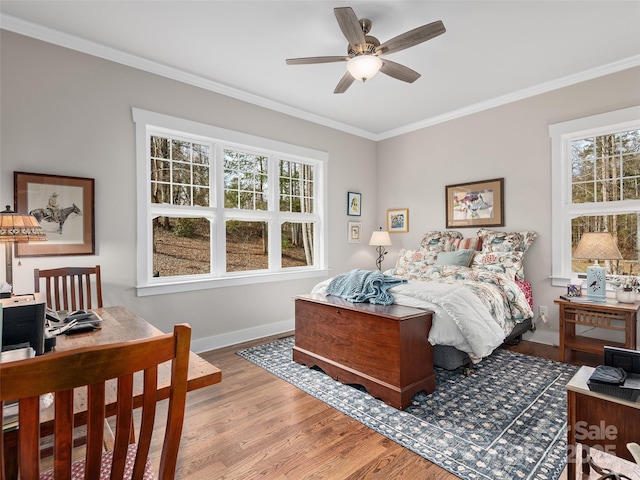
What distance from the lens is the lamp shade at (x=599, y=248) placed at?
290cm

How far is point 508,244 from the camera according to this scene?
379 cm

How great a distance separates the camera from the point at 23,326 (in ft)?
4.05

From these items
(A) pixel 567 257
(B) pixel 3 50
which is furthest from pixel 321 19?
(A) pixel 567 257

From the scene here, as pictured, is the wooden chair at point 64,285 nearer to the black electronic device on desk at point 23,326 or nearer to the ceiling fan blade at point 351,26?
the black electronic device on desk at point 23,326

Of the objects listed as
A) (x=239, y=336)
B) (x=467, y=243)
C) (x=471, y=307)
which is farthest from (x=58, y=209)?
(x=467, y=243)

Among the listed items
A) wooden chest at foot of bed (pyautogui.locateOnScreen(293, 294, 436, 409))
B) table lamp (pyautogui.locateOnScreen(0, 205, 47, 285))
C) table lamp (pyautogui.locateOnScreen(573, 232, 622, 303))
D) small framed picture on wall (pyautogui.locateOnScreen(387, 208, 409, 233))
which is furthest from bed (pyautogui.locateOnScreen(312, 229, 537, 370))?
table lamp (pyautogui.locateOnScreen(0, 205, 47, 285))

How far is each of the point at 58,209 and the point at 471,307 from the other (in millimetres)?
3339

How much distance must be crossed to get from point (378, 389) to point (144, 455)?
1.88m

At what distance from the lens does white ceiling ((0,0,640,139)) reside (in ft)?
8.04

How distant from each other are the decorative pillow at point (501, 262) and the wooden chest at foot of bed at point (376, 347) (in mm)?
1597

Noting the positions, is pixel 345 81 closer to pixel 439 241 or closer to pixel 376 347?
pixel 376 347

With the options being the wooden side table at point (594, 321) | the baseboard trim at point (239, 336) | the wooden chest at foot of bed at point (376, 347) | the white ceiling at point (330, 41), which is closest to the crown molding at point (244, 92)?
the white ceiling at point (330, 41)

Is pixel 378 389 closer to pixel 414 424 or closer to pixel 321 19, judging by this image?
pixel 414 424

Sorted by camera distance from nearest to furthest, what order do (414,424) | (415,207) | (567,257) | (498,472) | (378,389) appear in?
(498,472), (414,424), (378,389), (567,257), (415,207)
